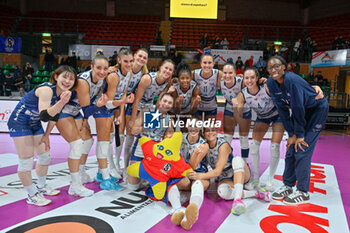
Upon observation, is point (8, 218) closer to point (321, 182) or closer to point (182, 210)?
point (182, 210)

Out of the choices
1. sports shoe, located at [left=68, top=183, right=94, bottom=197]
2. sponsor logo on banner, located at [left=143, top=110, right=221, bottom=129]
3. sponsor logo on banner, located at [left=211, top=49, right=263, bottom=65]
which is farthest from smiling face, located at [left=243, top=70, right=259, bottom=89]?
sponsor logo on banner, located at [left=211, top=49, right=263, bottom=65]

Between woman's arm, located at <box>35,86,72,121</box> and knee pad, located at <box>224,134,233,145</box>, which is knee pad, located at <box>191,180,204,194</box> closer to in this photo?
knee pad, located at <box>224,134,233,145</box>

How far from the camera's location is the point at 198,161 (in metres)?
3.01

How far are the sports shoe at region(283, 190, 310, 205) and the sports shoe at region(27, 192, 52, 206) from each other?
2.79 metres

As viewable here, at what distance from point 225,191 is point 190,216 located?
84cm

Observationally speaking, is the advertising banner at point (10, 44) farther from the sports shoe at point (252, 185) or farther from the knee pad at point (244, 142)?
the sports shoe at point (252, 185)

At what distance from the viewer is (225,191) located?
3.03 m

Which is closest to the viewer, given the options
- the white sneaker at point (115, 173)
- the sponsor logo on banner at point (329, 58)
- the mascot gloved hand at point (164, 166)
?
the mascot gloved hand at point (164, 166)

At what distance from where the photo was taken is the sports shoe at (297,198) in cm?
306

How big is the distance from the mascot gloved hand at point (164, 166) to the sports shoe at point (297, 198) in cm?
128

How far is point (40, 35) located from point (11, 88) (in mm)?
3179

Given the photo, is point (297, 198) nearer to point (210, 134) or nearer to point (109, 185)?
point (210, 134)

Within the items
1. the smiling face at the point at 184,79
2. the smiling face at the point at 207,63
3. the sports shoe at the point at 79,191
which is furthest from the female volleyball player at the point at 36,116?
the smiling face at the point at 207,63

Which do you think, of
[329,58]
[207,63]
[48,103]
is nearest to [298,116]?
[207,63]
